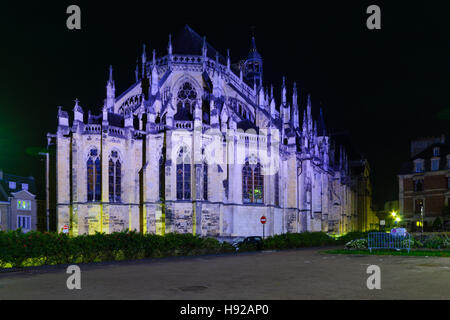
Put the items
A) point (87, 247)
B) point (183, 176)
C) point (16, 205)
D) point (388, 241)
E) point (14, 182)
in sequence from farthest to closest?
point (14, 182) → point (16, 205) → point (183, 176) → point (388, 241) → point (87, 247)

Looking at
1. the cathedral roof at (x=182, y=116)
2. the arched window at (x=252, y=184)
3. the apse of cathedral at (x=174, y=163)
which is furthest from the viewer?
the arched window at (x=252, y=184)

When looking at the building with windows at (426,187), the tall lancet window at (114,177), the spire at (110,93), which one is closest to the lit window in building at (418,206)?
the building with windows at (426,187)

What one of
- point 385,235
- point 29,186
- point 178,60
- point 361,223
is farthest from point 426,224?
point 29,186

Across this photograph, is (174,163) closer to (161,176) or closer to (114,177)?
(161,176)

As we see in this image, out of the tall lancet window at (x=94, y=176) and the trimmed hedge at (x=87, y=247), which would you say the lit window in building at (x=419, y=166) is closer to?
the trimmed hedge at (x=87, y=247)

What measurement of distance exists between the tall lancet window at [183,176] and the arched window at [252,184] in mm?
5561

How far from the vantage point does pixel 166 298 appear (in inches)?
385

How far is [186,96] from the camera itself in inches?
1672

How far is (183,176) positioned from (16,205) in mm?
20820

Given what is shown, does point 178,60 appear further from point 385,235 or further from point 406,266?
point 406,266

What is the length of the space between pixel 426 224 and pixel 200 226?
35.7 metres

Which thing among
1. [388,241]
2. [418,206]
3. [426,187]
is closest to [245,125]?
[388,241]

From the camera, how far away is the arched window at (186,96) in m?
42.3

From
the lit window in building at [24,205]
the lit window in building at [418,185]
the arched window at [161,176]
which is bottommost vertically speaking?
the lit window in building at [24,205]
